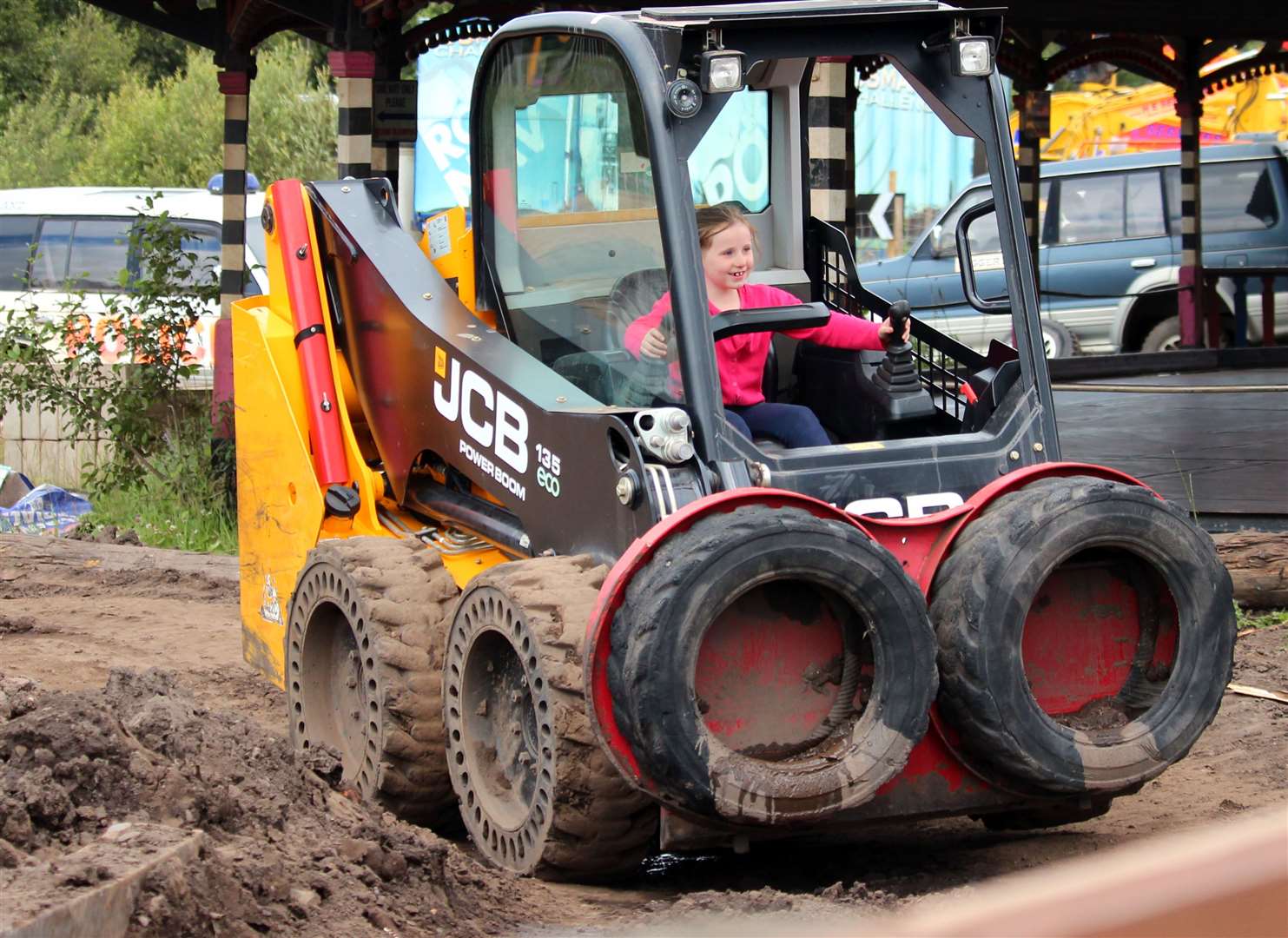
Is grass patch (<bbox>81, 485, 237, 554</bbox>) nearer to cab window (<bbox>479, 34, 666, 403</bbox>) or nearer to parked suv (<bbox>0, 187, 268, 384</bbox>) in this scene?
parked suv (<bbox>0, 187, 268, 384</bbox>)

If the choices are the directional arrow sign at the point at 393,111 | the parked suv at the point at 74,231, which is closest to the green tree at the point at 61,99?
the parked suv at the point at 74,231

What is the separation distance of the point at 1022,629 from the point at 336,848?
1.67 metres

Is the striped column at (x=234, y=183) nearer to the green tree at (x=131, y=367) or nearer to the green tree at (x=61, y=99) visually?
the green tree at (x=131, y=367)

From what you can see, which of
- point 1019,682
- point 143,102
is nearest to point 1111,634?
point 1019,682

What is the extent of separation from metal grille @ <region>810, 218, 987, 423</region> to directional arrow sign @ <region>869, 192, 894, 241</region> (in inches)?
709

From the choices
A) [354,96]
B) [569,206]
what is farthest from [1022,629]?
[354,96]

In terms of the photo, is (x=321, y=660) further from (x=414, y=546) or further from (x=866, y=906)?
(x=866, y=906)

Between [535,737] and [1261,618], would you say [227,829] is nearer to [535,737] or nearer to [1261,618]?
[535,737]

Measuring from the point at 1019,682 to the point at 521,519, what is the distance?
1536 millimetres

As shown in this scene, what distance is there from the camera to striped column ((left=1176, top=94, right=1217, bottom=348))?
1831 cm

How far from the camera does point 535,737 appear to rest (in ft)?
14.2

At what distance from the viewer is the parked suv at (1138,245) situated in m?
19.4

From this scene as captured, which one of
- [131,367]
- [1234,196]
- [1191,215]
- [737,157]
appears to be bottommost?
[131,367]

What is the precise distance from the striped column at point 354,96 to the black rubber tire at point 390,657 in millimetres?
7511
